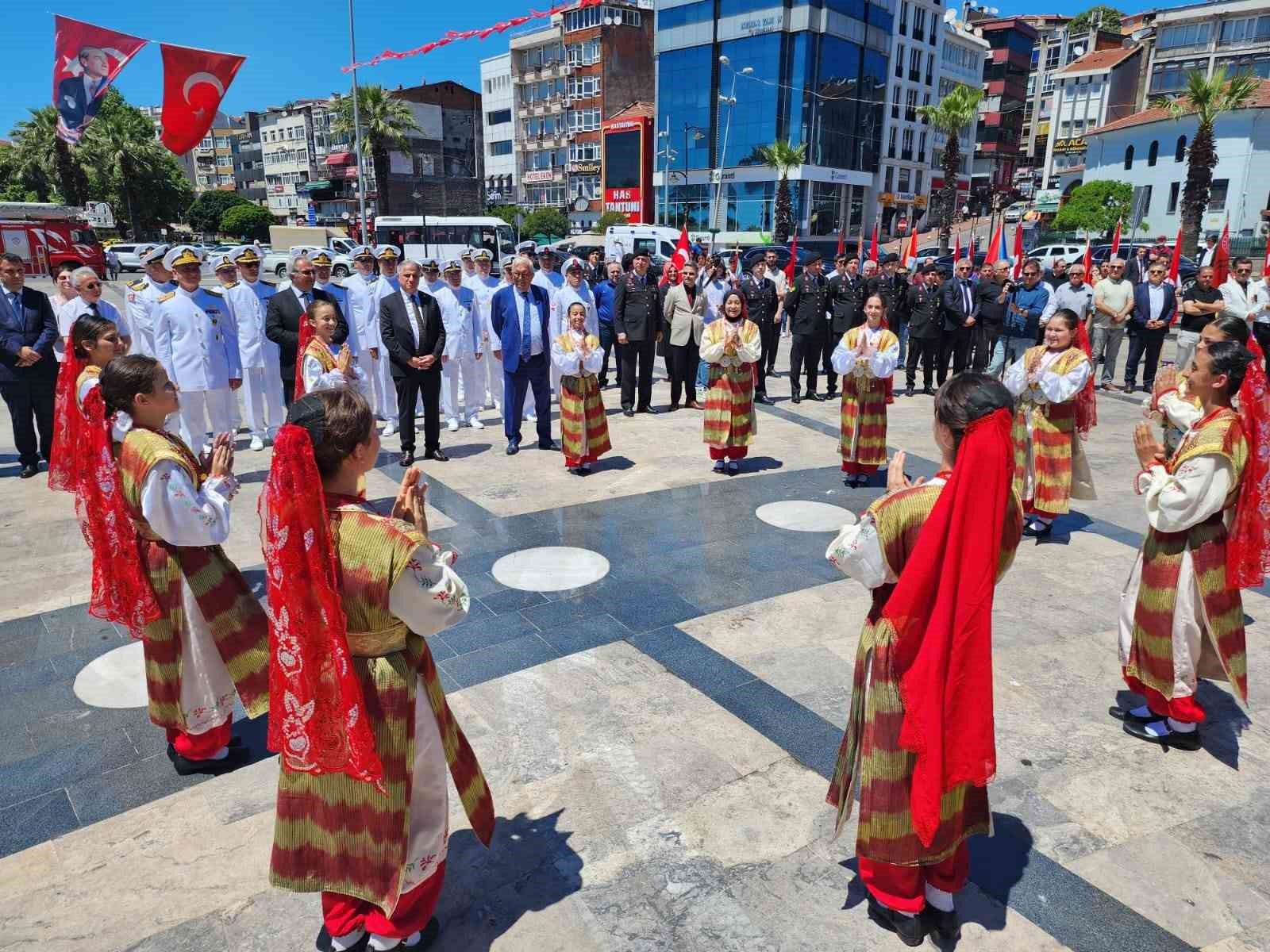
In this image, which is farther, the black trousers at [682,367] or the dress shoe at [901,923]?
the black trousers at [682,367]

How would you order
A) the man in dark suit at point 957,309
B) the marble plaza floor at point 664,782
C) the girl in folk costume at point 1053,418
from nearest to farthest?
1. the marble plaza floor at point 664,782
2. the girl in folk costume at point 1053,418
3. the man in dark suit at point 957,309

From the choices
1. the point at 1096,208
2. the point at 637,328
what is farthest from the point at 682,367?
the point at 1096,208

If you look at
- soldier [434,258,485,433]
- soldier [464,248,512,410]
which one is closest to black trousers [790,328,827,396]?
soldier [464,248,512,410]

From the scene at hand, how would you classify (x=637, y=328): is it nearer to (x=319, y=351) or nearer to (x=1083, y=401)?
(x=319, y=351)

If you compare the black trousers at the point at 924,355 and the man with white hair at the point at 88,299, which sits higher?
the man with white hair at the point at 88,299

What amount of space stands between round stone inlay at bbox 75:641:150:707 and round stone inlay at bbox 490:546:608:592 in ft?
6.33

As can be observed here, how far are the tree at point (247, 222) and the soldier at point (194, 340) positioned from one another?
52.8m

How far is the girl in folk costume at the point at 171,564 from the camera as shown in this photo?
303 centimetres

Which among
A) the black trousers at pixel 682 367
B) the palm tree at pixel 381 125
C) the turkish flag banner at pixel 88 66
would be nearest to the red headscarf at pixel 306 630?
the turkish flag banner at pixel 88 66

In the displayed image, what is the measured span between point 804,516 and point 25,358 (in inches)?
273

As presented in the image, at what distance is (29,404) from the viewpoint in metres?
7.58

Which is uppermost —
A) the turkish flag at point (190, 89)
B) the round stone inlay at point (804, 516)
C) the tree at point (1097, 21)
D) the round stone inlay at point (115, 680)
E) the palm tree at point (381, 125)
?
the tree at point (1097, 21)

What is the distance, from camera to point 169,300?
7695 millimetres

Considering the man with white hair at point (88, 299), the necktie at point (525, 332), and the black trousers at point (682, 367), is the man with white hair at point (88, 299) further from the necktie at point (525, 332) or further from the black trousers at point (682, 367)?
the black trousers at point (682, 367)
